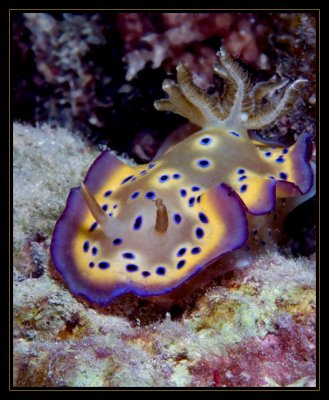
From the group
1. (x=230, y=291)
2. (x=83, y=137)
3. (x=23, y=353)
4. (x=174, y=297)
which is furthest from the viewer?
(x=83, y=137)

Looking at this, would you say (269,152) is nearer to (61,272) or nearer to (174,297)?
(174,297)

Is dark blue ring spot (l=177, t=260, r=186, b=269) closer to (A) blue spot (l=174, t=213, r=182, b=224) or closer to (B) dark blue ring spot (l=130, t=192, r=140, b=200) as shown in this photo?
(A) blue spot (l=174, t=213, r=182, b=224)

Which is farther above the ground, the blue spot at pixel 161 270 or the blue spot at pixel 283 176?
the blue spot at pixel 283 176

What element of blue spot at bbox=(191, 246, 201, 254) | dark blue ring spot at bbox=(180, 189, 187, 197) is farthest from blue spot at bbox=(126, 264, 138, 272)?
dark blue ring spot at bbox=(180, 189, 187, 197)

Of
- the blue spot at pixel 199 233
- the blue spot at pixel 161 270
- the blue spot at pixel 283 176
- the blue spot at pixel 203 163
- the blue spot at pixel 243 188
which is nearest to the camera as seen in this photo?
the blue spot at pixel 161 270

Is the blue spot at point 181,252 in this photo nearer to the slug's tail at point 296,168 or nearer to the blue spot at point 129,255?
the blue spot at point 129,255

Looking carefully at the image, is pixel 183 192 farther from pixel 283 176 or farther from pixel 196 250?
pixel 283 176

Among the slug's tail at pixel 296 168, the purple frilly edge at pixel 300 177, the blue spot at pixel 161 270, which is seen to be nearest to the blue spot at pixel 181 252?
the blue spot at pixel 161 270
